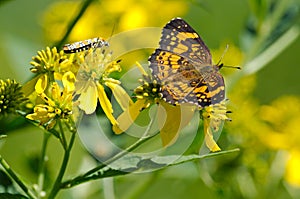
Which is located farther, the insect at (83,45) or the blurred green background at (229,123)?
the blurred green background at (229,123)

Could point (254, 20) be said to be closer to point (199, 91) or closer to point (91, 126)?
point (91, 126)

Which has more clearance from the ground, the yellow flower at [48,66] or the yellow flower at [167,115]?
the yellow flower at [48,66]

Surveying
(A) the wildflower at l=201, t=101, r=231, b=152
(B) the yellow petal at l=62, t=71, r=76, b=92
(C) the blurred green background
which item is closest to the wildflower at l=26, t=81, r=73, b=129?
(B) the yellow petal at l=62, t=71, r=76, b=92

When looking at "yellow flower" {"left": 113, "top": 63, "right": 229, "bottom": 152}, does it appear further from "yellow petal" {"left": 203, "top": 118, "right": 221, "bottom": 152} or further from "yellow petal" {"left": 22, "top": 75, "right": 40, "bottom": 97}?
"yellow petal" {"left": 22, "top": 75, "right": 40, "bottom": 97}

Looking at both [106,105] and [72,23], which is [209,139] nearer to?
[106,105]

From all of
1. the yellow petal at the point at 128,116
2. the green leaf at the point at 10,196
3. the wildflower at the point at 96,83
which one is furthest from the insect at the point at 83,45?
the green leaf at the point at 10,196

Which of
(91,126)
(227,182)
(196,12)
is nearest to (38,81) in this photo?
(91,126)

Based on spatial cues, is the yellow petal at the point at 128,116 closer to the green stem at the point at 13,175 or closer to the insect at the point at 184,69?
the insect at the point at 184,69
